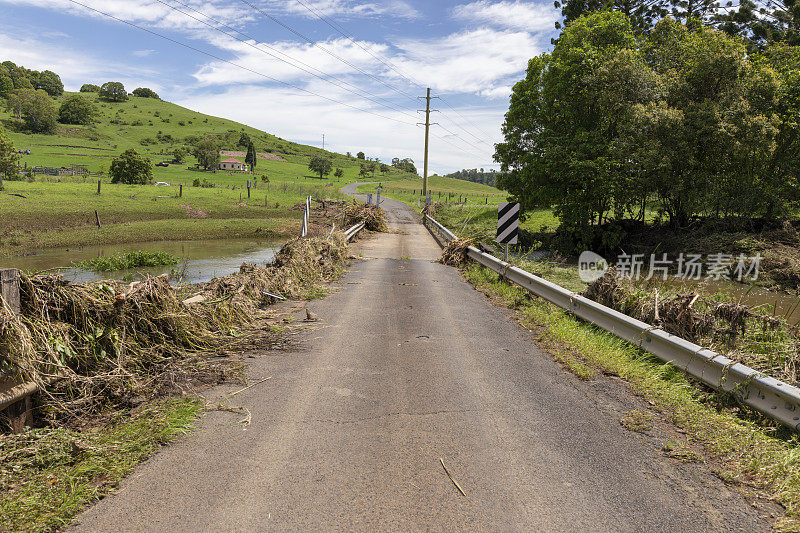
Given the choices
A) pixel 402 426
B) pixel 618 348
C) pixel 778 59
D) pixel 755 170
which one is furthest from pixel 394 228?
pixel 402 426

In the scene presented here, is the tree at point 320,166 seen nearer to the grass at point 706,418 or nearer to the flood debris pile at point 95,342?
the grass at point 706,418

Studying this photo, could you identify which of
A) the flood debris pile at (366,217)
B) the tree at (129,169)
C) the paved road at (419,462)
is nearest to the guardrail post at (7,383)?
the paved road at (419,462)

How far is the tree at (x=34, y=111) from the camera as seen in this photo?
122m

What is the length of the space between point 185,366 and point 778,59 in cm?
2796

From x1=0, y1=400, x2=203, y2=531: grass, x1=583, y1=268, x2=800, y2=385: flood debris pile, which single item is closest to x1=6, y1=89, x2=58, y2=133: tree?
x1=0, y1=400, x2=203, y2=531: grass

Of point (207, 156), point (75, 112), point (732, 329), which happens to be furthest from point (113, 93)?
point (732, 329)

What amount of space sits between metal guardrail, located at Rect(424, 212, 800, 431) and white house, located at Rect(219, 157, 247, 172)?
122m

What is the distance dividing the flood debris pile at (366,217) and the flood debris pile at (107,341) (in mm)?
20355

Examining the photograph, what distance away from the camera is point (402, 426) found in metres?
4.27

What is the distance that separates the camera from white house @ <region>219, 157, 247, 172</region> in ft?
388

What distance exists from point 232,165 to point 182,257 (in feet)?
347

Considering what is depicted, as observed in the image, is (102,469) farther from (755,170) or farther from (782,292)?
(755,170)

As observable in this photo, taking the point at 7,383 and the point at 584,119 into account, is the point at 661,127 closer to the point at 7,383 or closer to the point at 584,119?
the point at 584,119

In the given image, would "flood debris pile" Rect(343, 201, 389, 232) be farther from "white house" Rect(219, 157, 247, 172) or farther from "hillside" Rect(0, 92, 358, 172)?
"white house" Rect(219, 157, 247, 172)
